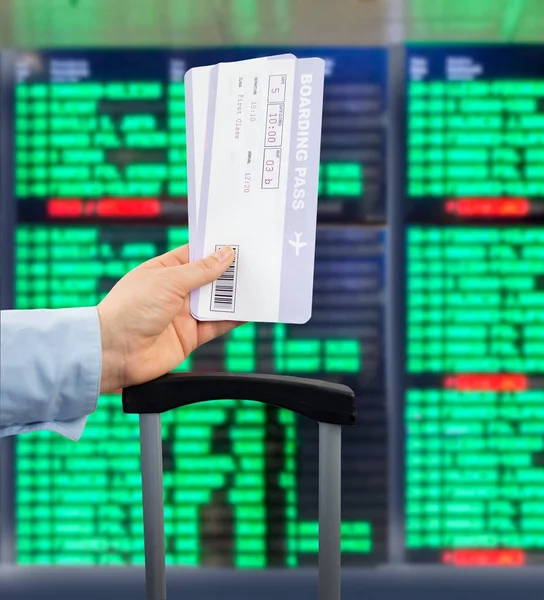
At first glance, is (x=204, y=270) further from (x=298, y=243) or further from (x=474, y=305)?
(x=474, y=305)

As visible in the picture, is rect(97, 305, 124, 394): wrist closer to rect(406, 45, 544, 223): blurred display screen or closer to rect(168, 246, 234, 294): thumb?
rect(168, 246, 234, 294): thumb

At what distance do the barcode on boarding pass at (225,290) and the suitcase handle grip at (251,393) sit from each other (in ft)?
0.26

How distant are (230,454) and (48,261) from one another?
48 cm

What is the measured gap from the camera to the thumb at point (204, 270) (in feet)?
2.14

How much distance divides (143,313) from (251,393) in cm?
15

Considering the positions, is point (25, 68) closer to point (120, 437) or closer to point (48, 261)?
point (48, 261)

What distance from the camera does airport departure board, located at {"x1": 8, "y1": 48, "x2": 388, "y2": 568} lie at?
1051 millimetres

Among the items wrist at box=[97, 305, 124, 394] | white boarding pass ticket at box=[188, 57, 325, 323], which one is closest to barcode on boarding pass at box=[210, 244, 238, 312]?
white boarding pass ticket at box=[188, 57, 325, 323]

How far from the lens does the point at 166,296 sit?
66 centimetres

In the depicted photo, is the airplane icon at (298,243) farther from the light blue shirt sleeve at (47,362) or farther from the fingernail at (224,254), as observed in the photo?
the light blue shirt sleeve at (47,362)

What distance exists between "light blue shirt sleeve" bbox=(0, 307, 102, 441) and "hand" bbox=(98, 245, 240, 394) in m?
0.02

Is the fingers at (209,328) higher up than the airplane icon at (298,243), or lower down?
lower down

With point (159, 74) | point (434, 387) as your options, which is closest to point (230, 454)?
point (434, 387)

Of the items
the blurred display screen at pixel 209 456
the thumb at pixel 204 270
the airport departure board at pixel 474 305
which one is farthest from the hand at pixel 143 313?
the airport departure board at pixel 474 305
